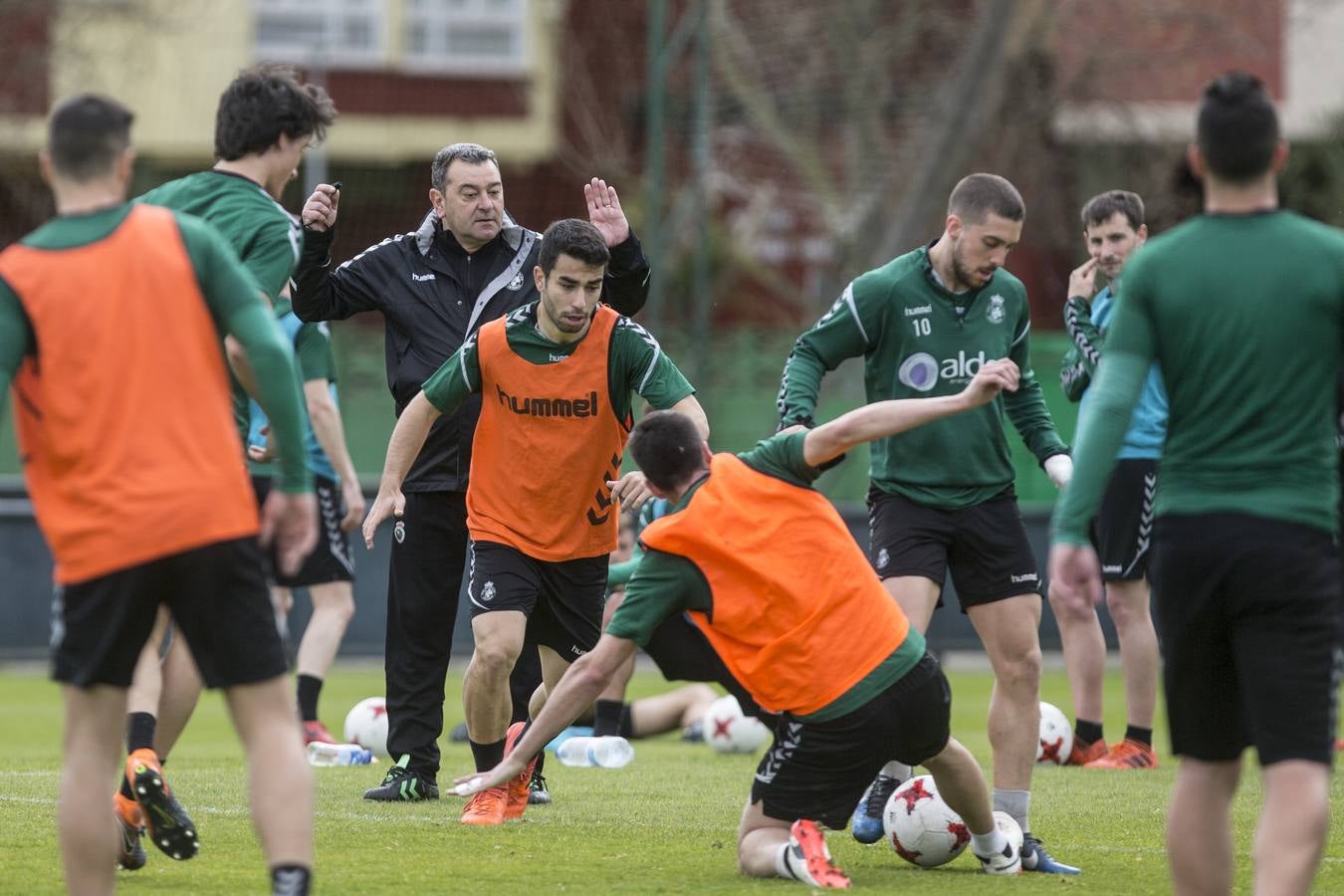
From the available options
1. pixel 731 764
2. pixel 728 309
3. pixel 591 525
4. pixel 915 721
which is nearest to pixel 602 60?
pixel 728 309

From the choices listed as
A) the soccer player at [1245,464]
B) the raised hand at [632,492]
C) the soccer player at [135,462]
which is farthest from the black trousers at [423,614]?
the soccer player at [1245,464]

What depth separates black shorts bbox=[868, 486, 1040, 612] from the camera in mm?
7008

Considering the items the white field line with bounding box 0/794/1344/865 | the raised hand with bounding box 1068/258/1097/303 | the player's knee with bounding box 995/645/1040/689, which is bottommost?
the white field line with bounding box 0/794/1344/865

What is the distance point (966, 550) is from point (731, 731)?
4.24m

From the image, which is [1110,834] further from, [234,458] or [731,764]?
[234,458]

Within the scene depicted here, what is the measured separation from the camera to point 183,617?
477cm

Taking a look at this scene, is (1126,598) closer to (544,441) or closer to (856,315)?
(856,315)

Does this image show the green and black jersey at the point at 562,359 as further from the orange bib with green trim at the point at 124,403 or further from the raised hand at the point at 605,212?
the orange bib with green trim at the point at 124,403

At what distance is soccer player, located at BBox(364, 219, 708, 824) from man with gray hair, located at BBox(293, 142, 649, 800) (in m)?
0.49

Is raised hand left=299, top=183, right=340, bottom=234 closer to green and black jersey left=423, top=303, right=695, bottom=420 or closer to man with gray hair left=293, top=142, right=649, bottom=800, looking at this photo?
man with gray hair left=293, top=142, right=649, bottom=800

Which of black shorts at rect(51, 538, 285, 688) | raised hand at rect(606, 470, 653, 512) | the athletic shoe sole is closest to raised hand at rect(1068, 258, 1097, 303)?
raised hand at rect(606, 470, 653, 512)

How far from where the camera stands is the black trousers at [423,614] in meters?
8.38

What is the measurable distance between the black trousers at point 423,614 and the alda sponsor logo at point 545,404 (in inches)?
31.1

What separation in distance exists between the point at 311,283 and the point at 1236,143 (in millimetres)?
4522
